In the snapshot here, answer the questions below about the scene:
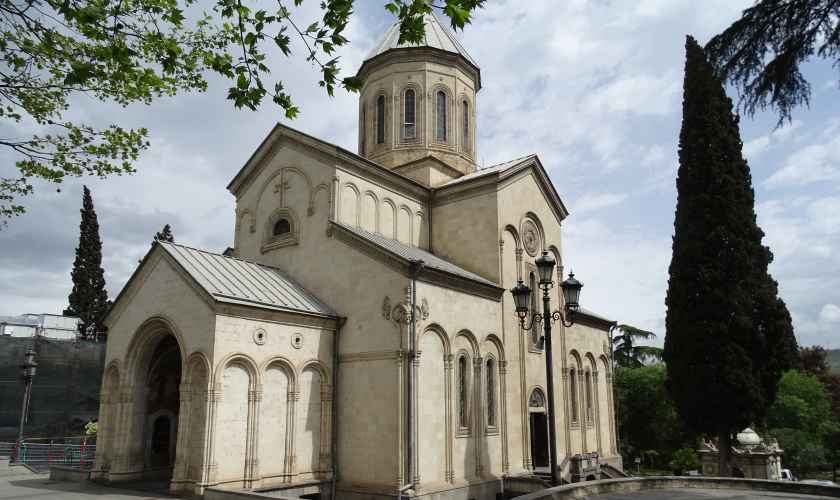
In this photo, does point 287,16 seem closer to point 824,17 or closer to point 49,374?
point 824,17

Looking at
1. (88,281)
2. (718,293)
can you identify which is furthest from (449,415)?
(88,281)

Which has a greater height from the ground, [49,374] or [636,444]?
[49,374]

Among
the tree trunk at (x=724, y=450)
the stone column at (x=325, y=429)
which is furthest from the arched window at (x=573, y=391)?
the stone column at (x=325, y=429)

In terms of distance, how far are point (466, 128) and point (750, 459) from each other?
1617cm

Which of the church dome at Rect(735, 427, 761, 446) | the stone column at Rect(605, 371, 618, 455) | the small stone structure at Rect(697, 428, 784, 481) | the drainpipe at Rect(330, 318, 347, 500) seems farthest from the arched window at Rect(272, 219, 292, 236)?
the church dome at Rect(735, 427, 761, 446)

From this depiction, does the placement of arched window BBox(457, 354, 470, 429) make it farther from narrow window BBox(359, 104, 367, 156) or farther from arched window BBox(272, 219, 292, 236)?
narrow window BBox(359, 104, 367, 156)

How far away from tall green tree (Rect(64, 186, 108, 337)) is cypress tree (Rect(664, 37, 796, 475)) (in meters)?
31.1

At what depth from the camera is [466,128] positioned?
22.3m

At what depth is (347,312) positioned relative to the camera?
15.2 m

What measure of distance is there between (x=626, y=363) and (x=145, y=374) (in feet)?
108

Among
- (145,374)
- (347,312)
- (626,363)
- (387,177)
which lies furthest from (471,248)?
(626,363)

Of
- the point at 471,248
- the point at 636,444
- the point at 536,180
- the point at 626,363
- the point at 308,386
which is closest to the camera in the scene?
the point at 308,386

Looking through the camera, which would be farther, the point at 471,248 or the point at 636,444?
the point at 636,444

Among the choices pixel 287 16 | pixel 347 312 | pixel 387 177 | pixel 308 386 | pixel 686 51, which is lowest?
pixel 308 386
